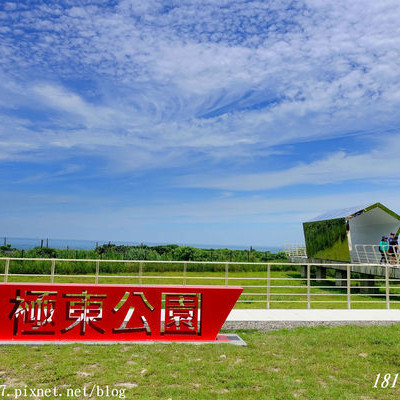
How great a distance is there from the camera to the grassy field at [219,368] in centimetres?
462

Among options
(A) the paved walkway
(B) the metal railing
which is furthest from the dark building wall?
(A) the paved walkway

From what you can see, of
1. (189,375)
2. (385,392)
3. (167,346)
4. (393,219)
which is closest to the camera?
(385,392)

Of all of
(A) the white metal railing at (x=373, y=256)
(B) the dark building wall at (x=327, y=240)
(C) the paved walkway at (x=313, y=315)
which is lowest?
(C) the paved walkway at (x=313, y=315)

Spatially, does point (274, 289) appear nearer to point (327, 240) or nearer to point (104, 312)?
point (327, 240)

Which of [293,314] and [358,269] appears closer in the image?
[293,314]

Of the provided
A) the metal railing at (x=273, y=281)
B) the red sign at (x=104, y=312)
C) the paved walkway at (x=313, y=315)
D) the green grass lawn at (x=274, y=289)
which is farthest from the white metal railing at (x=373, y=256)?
the red sign at (x=104, y=312)

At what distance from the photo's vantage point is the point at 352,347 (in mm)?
6633

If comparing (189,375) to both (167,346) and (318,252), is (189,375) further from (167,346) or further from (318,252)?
(318,252)

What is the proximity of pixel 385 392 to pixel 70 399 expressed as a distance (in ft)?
11.8

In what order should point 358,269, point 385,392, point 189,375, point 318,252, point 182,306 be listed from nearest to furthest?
1. point 385,392
2. point 189,375
3. point 182,306
4. point 358,269
5. point 318,252

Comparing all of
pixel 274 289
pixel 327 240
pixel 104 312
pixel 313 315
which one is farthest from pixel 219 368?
pixel 327 240

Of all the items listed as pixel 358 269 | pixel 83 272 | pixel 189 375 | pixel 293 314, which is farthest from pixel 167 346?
pixel 83 272

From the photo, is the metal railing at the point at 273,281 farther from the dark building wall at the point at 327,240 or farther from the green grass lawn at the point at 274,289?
the dark building wall at the point at 327,240

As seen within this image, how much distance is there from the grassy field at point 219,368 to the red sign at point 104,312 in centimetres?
43
